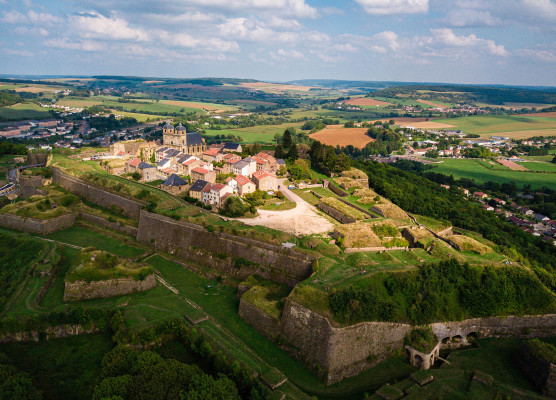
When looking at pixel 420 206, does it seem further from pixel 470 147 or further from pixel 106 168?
pixel 470 147

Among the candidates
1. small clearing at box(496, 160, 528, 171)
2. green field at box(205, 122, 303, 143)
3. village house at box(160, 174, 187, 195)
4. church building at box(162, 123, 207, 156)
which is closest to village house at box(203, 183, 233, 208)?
village house at box(160, 174, 187, 195)

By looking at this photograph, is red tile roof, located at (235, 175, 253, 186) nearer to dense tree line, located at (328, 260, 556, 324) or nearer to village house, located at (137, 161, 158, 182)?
village house, located at (137, 161, 158, 182)

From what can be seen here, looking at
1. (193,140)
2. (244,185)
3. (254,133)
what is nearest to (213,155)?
(193,140)

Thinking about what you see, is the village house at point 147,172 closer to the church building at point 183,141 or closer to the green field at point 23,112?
the church building at point 183,141

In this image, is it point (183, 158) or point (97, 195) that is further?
point (183, 158)

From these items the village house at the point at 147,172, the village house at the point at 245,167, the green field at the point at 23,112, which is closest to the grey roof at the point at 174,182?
the village house at the point at 147,172

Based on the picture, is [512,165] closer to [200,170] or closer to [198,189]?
[200,170]
